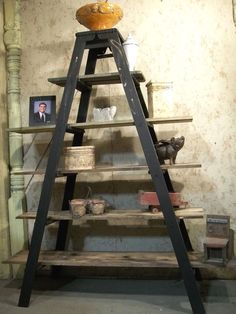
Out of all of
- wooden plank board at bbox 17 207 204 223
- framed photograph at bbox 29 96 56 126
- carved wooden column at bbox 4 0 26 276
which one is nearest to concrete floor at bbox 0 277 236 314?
carved wooden column at bbox 4 0 26 276

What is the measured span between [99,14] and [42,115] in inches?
34.0

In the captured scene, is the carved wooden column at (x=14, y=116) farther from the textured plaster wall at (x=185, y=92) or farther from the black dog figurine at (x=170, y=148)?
the black dog figurine at (x=170, y=148)

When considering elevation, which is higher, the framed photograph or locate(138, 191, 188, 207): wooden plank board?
the framed photograph

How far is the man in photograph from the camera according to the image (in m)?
2.71

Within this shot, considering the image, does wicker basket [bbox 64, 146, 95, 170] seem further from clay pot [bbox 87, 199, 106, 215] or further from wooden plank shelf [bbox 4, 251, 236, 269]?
wooden plank shelf [bbox 4, 251, 236, 269]

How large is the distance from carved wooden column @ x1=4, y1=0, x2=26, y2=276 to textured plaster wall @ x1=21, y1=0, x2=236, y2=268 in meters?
0.35

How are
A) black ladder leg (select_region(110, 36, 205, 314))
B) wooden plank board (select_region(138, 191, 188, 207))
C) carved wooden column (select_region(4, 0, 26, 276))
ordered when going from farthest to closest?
1. carved wooden column (select_region(4, 0, 26, 276))
2. wooden plank board (select_region(138, 191, 188, 207))
3. black ladder leg (select_region(110, 36, 205, 314))

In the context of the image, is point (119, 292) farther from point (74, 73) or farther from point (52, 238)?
point (74, 73)

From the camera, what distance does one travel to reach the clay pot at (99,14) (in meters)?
2.39

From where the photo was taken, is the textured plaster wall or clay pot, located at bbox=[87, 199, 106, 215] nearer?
clay pot, located at bbox=[87, 199, 106, 215]

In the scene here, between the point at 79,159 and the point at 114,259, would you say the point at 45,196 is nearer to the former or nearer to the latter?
the point at 79,159

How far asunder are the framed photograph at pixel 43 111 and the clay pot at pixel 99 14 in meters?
0.64

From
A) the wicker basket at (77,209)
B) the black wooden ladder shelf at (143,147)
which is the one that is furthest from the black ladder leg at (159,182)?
the wicker basket at (77,209)

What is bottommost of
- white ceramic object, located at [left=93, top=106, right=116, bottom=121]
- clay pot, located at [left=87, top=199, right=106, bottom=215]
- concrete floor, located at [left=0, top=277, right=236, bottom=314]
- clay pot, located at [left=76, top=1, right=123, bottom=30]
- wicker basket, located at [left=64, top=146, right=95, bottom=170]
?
concrete floor, located at [left=0, top=277, right=236, bottom=314]
